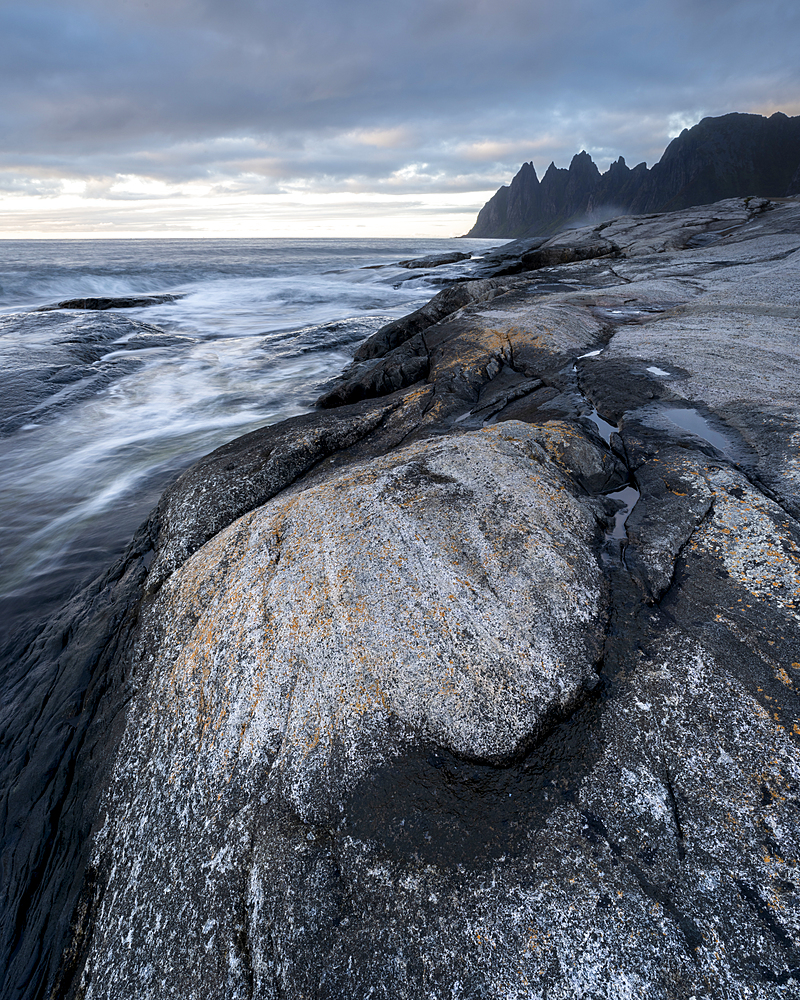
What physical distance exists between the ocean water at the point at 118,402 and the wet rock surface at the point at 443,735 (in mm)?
2954

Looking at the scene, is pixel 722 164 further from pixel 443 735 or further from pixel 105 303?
pixel 443 735

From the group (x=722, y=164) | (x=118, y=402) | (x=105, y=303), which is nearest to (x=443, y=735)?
(x=118, y=402)

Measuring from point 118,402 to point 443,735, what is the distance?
49.0 ft

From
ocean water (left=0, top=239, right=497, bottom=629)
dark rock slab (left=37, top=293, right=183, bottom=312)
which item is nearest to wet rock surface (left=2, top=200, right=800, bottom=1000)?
ocean water (left=0, top=239, right=497, bottom=629)

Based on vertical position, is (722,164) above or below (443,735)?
above

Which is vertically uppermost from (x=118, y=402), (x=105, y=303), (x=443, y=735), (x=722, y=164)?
(x=722, y=164)

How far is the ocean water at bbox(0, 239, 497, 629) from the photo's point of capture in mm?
7641

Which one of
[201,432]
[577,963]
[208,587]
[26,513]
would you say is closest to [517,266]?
[201,432]

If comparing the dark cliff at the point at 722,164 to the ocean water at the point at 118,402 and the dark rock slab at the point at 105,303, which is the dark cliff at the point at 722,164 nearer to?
the dark rock slab at the point at 105,303

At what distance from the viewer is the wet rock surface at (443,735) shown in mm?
2176

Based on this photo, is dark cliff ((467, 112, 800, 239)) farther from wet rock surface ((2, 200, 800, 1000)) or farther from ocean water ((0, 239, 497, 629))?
wet rock surface ((2, 200, 800, 1000))

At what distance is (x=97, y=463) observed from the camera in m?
10.3

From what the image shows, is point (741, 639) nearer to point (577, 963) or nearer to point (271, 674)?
point (577, 963)

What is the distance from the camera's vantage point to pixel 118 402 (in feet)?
46.6
